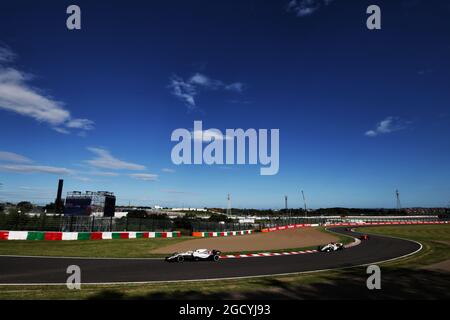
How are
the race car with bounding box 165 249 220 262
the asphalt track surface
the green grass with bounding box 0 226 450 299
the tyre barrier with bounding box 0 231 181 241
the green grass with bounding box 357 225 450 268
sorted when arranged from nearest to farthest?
the green grass with bounding box 0 226 450 299
the asphalt track surface
the green grass with bounding box 357 225 450 268
the race car with bounding box 165 249 220 262
the tyre barrier with bounding box 0 231 181 241

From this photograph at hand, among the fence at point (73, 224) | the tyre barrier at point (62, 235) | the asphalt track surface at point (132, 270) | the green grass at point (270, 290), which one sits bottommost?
the asphalt track surface at point (132, 270)

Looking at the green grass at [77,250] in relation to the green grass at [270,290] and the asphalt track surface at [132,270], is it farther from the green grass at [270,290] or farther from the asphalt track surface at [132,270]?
the green grass at [270,290]

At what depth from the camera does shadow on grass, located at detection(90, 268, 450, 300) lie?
10.2 m

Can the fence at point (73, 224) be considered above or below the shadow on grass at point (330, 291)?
above

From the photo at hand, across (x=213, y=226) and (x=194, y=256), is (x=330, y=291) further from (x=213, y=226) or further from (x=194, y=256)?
(x=213, y=226)

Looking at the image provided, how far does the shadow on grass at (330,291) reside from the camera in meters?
10.2

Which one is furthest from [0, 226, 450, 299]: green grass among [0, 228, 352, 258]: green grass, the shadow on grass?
[0, 228, 352, 258]: green grass

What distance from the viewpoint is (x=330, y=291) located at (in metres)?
11.0

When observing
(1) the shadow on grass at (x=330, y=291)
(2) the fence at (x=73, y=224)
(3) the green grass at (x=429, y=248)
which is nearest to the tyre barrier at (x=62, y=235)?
(2) the fence at (x=73, y=224)

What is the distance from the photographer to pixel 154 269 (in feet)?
53.3

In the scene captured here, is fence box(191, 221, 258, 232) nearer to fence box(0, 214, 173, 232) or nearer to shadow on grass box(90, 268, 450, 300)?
fence box(0, 214, 173, 232)

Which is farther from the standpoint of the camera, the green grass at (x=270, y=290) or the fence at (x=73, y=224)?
the fence at (x=73, y=224)
